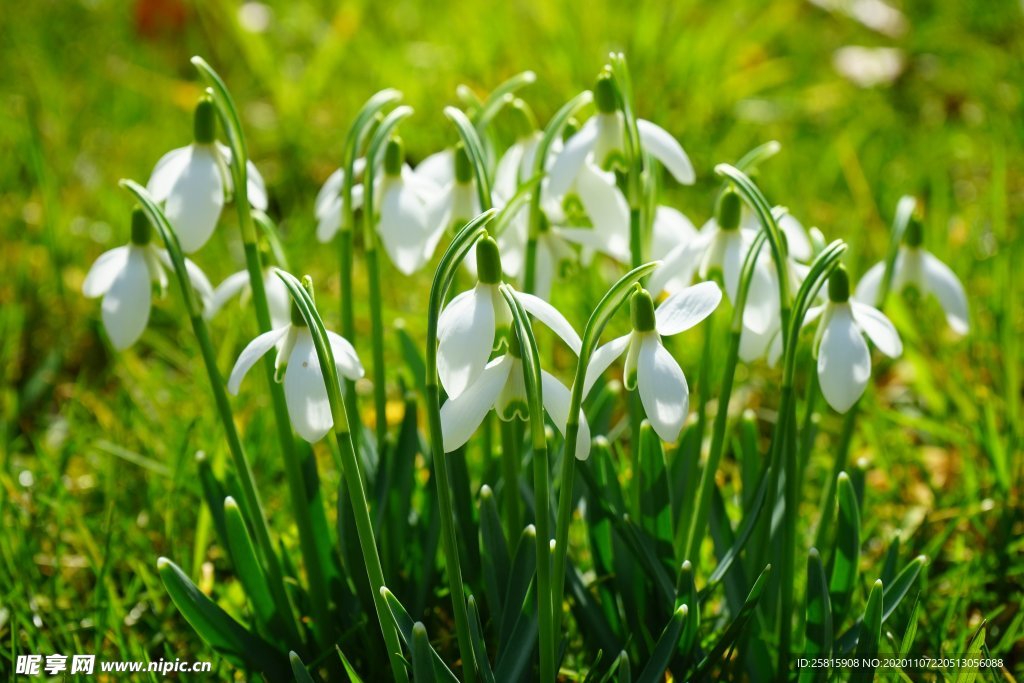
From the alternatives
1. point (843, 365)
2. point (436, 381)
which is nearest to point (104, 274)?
point (436, 381)

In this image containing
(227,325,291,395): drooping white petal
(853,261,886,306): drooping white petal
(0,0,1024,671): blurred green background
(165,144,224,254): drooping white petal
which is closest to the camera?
(227,325,291,395): drooping white petal

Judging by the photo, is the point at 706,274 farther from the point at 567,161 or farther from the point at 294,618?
the point at 294,618

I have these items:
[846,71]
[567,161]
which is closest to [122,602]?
[567,161]

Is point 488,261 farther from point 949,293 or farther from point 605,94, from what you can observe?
point 949,293

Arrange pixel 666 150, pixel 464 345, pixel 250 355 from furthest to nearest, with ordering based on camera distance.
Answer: pixel 666 150 → pixel 250 355 → pixel 464 345

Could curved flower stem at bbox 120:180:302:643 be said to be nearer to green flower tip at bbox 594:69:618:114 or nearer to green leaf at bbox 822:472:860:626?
green flower tip at bbox 594:69:618:114

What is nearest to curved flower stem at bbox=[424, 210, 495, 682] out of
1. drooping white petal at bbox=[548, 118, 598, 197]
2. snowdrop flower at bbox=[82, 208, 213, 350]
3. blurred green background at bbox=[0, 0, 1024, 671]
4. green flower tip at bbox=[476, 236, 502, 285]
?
green flower tip at bbox=[476, 236, 502, 285]

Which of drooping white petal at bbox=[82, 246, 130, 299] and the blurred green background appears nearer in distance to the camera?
drooping white petal at bbox=[82, 246, 130, 299]
